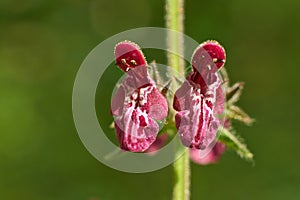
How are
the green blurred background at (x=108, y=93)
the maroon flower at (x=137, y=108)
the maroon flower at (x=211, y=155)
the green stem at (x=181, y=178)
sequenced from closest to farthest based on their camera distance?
the maroon flower at (x=137, y=108), the green stem at (x=181, y=178), the maroon flower at (x=211, y=155), the green blurred background at (x=108, y=93)

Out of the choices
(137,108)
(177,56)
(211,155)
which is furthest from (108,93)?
(137,108)

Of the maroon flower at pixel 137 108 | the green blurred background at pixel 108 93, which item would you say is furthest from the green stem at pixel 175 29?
the green blurred background at pixel 108 93

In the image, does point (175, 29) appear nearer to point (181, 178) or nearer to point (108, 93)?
point (181, 178)

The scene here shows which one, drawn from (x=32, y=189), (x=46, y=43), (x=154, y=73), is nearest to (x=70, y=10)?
(x=46, y=43)

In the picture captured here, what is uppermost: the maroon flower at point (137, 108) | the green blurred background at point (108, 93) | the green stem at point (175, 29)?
the green blurred background at point (108, 93)

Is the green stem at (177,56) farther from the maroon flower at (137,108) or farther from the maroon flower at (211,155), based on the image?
the maroon flower at (211,155)

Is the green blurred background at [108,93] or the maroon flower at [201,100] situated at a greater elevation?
the green blurred background at [108,93]

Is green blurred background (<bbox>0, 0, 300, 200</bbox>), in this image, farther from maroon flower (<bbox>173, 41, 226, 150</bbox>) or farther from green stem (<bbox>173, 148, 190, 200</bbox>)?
maroon flower (<bbox>173, 41, 226, 150</bbox>)

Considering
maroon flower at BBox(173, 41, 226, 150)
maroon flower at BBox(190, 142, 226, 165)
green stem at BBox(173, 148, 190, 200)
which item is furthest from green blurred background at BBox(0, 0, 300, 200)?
maroon flower at BBox(173, 41, 226, 150)

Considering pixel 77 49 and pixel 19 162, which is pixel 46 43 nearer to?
pixel 77 49
